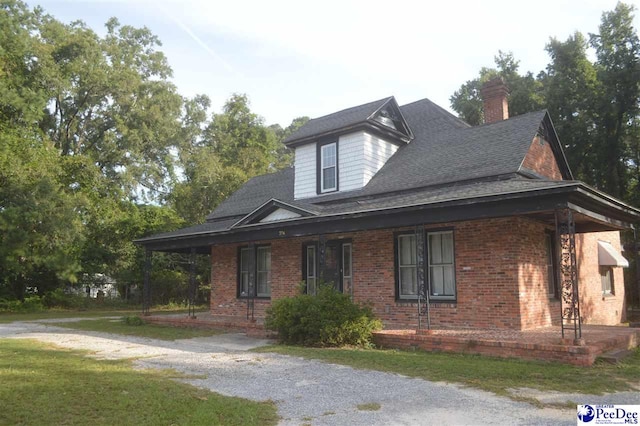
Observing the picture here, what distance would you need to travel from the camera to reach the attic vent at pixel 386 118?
1672 cm

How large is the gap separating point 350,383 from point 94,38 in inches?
1258

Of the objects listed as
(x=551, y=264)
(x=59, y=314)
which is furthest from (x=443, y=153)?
(x=59, y=314)

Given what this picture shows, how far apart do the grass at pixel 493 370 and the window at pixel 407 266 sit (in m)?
3.22

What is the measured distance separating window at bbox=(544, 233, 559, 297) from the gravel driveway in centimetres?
671

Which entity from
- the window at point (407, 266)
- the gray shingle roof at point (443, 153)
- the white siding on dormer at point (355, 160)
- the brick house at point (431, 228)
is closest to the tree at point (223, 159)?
the brick house at point (431, 228)

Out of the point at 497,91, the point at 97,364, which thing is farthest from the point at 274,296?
the point at 497,91

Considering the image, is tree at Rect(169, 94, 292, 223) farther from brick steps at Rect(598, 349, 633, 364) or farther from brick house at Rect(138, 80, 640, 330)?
brick steps at Rect(598, 349, 633, 364)

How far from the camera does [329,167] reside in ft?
56.3

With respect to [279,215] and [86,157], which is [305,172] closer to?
[279,215]

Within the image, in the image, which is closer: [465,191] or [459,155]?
[465,191]

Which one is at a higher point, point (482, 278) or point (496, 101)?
point (496, 101)

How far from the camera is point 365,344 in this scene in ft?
35.0

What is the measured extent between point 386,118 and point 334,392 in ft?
39.9

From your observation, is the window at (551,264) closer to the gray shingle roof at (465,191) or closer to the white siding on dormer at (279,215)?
the gray shingle roof at (465,191)
